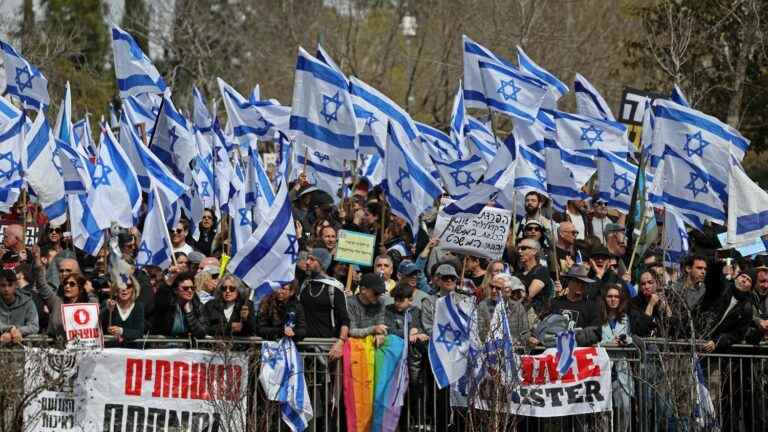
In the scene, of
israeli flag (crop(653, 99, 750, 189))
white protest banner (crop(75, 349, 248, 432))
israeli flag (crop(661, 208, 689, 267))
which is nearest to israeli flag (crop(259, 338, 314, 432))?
white protest banner (crop(75, 349, 248, 432))

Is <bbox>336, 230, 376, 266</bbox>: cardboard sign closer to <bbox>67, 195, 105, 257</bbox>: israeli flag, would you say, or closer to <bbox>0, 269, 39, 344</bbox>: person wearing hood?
<bbox>67, 195, 105, 257</bbox>: israeli flag

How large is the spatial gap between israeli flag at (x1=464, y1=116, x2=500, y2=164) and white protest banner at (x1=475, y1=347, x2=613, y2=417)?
25.0 ft

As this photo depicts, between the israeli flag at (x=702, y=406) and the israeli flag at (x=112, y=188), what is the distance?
6.83m

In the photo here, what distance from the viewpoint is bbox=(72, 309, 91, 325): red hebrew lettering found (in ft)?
47.9

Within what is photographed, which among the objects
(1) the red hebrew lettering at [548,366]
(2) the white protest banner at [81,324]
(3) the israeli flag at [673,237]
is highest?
(3) the israeli flag at [673,237]

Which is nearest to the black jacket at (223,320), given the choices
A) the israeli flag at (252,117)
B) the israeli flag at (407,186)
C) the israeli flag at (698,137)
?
the israeli flag at (407,186)

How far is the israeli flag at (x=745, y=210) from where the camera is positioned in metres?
17.4

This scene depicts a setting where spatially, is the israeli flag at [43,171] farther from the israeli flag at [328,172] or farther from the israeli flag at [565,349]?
the israeli flag at [565,349]

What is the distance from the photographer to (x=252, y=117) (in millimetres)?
26125

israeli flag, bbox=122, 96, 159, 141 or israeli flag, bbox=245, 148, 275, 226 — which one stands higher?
israeli flag, bbox=122, 96, 159, 141

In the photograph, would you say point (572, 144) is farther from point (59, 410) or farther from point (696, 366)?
point (59, 410)

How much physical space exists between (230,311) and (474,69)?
22.9 ft

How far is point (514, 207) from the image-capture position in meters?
19.3

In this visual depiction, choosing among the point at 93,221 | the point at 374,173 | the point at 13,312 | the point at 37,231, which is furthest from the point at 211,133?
the point at 13,312
